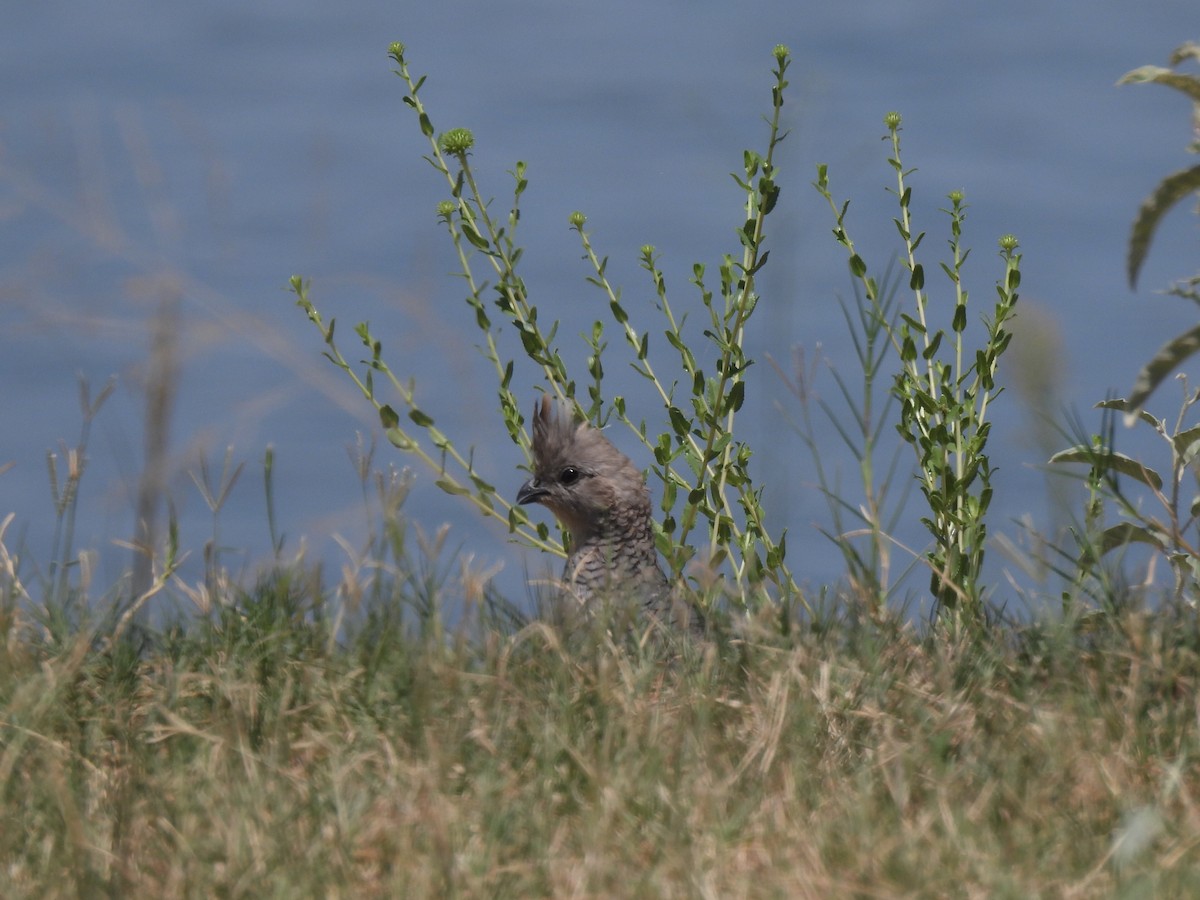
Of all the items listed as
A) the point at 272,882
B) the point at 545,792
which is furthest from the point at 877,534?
the point at 272,882

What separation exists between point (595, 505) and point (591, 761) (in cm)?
177

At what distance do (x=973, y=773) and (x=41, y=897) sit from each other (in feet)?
6.65

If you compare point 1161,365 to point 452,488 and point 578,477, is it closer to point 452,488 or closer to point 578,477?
point 578,477

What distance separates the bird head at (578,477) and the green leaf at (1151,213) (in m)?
2.02

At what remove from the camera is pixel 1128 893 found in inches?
130

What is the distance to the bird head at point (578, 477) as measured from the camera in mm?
5676

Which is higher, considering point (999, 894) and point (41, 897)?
point (999, 894)

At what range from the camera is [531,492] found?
19.5 ft

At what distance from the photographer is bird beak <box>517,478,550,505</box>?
5.91m

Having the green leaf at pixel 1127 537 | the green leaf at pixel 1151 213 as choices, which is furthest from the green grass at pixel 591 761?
A: the green leaf at pixel 1151 213

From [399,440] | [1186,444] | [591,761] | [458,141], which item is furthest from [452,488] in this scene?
[1186,444]

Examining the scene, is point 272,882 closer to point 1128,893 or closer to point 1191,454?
point 1128,893

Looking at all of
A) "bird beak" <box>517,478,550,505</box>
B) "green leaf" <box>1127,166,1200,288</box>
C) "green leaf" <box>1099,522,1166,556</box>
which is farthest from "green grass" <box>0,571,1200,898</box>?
"bird beak" <box>517,478,550,505</box>

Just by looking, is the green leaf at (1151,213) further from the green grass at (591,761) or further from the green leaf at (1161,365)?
the green grass at (591,761)
